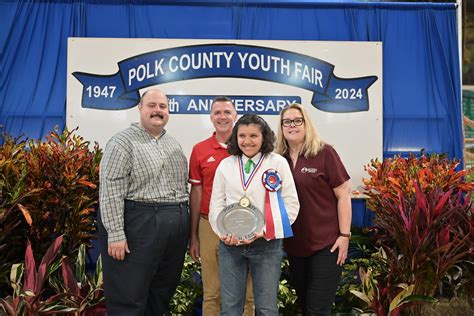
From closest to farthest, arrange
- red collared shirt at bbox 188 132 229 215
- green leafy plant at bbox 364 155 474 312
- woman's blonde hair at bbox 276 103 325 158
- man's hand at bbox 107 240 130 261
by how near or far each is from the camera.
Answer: man's hand at bbox 107 240 130 261 < woman's blonde hair at bbox 276 103 325 158 < red collared shirt at bbox 188 132 229 215 < green leafy plant at bbox 364 155 474 312

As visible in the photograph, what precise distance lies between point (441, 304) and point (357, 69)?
82.2 inches

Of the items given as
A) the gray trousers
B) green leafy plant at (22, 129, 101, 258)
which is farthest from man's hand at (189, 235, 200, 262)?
green leafy plant at (22, 129, 101, 258)

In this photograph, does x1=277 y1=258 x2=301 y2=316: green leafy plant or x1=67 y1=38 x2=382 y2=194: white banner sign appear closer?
x1=277 y1=258 x2=301 y2=316: green leafy plant

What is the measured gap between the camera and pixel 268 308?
195 cm

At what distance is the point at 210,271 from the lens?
2520mm

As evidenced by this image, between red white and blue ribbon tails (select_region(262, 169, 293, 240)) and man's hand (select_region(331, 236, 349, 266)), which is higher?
red white and blue ribbon tails (select_region(262, 169, 293, 240))

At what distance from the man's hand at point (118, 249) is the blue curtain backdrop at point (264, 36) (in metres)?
2.17

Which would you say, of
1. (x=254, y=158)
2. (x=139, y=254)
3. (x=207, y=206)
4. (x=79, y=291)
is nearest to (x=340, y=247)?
(x=254, y=158)

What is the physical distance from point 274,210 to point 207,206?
0.66 metres

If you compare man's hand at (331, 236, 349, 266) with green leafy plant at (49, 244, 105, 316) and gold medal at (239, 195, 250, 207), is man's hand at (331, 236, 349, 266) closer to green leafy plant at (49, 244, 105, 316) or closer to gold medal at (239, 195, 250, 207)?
gold medal at (239, 195, 250, 207)

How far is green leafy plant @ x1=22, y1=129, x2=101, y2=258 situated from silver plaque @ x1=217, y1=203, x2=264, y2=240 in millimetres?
1413

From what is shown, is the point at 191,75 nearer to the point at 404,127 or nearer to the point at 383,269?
the point at 404,127

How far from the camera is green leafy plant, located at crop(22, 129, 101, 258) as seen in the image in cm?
296

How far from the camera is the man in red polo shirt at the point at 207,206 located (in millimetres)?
2506
